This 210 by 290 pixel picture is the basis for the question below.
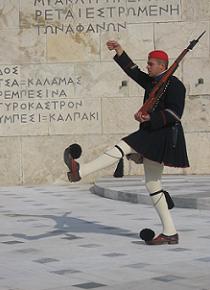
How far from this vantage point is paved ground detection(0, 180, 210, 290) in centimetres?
463

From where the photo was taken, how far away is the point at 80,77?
13805 mm

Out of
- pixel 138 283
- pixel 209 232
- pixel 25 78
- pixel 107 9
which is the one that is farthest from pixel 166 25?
pixel 138 283

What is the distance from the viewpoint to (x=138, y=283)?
4512 millimetres

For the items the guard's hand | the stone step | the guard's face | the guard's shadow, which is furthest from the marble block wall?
the guard's hand

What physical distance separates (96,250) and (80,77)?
8.20 meters

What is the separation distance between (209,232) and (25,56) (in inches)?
313

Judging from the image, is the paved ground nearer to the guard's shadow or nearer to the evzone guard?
the guard's shadow

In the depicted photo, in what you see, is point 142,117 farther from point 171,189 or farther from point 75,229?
point 171,189

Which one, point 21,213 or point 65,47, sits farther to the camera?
point 65,47

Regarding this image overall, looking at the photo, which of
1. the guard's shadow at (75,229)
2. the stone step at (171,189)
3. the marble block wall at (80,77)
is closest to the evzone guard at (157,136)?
the guard's shadow at (75,229)

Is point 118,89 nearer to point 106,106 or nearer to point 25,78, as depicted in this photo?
point 106,106

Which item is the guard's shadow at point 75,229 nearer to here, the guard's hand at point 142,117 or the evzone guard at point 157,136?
the evzone guard at point 157,136

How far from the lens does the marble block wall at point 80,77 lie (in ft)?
44.9

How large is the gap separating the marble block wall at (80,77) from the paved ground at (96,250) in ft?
12.6
